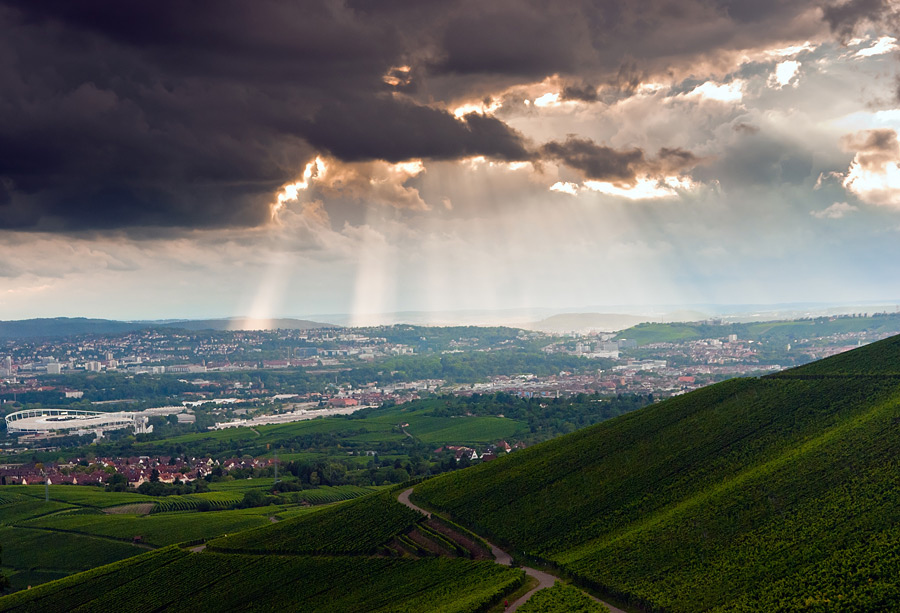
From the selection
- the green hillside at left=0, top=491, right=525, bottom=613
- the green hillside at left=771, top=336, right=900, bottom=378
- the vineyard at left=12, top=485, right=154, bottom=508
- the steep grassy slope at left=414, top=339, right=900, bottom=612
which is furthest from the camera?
the vineyard at left=12, top=485, right=154, bottom=508

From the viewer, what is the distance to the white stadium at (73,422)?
543 ft

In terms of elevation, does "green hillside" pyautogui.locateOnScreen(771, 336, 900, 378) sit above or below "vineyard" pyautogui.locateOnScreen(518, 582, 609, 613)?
above

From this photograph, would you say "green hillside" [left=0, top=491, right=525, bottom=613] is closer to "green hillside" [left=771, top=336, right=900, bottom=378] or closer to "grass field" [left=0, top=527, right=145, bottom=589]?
"grass field" [left=0, top=527, right=145, bottom=589]

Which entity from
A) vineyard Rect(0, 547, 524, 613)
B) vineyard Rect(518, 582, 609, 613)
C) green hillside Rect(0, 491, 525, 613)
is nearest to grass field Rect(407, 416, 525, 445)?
green hillside Rect(0, 491, 525, 613)

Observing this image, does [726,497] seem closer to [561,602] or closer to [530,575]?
[530,575]

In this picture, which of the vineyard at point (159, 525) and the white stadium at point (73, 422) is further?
the white stadium at point (73, 422)

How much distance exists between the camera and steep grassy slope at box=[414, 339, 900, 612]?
112 feet

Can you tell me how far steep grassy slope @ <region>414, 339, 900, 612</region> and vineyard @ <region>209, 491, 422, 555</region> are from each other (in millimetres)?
3457

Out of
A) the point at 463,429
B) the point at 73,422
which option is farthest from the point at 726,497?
the point at 73,422

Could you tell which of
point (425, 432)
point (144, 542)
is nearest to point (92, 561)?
point (144, 542)

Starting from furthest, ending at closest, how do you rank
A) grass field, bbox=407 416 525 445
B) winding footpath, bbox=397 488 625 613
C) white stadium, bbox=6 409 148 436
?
Answer: white stadium, bbox=6 409 148 436 → grass field, bbox=407 416 525 445 → winding footpath, bbox=397 488 625 613

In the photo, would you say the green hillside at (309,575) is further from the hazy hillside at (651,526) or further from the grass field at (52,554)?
the grass field at (52,554)

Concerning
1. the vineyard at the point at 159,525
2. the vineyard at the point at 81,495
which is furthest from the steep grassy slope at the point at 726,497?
the vineyard at the point at 81,495

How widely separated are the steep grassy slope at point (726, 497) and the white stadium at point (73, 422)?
122 m
